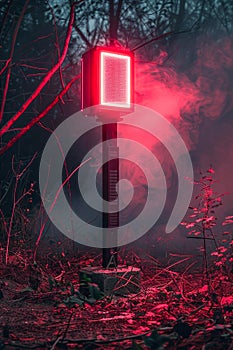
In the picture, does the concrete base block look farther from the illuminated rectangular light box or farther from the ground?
the illuminated rectangular light box

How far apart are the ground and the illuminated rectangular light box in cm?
187

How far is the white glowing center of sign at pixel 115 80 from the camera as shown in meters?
4.95

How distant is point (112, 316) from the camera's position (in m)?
4.14

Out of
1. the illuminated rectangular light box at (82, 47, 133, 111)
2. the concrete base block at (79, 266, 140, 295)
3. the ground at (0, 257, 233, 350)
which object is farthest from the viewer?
the illuminated rectangular light box at (82, 47, 133, 111)

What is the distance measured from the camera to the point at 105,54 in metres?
4.99

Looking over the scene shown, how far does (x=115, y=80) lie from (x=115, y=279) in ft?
6.99

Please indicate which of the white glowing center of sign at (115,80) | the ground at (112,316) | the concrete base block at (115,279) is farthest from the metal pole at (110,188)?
the ground at (112,316)

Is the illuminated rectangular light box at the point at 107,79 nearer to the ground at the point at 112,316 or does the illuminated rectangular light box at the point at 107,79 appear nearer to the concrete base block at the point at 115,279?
the concrete base block at the point at 115,279

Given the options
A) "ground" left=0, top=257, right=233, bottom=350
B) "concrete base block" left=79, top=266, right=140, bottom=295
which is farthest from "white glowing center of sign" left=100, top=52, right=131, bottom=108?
"ground" left=0, top=257, right=233, bottom=350

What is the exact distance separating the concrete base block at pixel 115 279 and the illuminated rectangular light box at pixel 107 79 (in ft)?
5.68

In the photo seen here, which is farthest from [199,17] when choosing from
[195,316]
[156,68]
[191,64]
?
[195,316]

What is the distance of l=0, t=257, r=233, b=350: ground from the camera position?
334 centimetres

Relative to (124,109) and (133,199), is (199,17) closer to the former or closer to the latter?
(133,199)

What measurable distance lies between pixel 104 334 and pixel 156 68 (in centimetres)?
617
